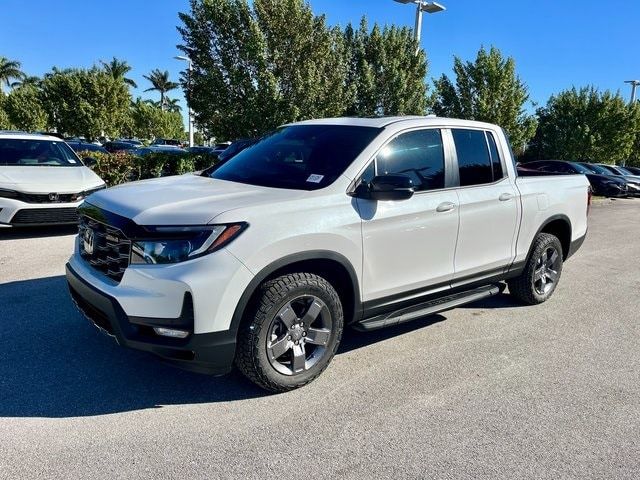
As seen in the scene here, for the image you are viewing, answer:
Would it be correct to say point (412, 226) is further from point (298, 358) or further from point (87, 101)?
point (87, 101)

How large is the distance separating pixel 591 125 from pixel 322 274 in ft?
109

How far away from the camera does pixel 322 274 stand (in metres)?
3.43

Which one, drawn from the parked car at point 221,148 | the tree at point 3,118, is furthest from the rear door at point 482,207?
the tree at point 3,118

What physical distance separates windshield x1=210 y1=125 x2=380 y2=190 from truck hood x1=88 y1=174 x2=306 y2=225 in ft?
0.68

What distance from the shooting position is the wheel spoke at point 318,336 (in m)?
3.34

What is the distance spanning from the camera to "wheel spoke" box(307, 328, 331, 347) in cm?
334

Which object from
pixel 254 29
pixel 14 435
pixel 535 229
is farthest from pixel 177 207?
pixel 254 29

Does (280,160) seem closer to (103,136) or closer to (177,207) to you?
(177,207)

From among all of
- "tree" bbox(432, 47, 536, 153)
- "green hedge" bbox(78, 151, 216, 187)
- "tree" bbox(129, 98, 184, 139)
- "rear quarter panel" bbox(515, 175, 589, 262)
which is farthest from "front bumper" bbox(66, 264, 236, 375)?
"tree" bbox(129, 98, 184, 139)

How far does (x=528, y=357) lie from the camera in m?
4.06

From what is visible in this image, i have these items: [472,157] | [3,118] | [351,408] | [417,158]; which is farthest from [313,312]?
[3,118]

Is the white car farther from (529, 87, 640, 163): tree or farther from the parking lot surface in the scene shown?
(529, 87, 640, 163): tree

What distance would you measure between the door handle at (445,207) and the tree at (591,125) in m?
31.3

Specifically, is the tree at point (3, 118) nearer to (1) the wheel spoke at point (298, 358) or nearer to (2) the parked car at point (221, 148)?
(2) the parked car at point (221, 148)
